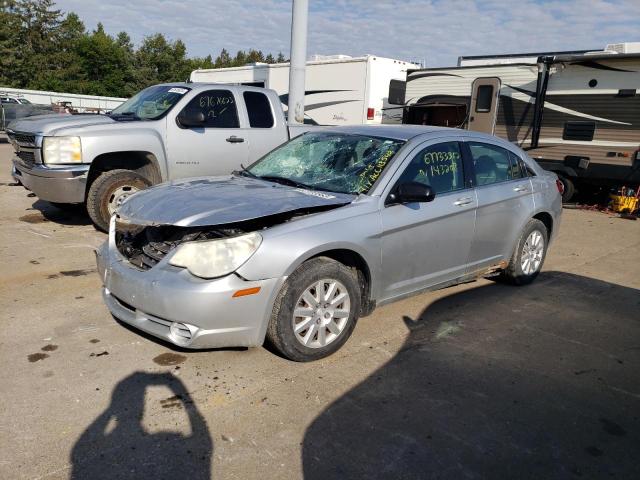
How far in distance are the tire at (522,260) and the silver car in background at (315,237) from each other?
26 millimetres

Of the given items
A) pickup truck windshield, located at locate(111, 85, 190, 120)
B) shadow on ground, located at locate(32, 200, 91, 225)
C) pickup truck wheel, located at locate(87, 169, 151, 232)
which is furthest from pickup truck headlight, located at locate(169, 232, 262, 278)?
shadow on ground, located at locate(32, 200, 91, 225)

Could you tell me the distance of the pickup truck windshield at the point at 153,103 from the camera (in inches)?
284

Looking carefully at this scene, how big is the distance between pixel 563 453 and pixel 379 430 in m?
0.96

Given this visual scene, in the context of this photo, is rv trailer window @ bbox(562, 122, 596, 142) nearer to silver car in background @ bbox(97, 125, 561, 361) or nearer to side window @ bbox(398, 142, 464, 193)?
silver car in background @ bbox(97, 125, 561, 361)

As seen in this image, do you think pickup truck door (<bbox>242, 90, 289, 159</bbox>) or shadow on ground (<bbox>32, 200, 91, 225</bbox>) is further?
pickup truck door (<bbox>242, 90, 289, 159</bbox>)

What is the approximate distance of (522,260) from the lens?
551 cm

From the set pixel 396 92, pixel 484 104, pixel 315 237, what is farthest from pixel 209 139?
pixel 396 92

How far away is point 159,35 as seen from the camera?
63.5m

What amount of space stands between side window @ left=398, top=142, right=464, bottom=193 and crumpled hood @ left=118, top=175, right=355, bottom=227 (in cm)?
67

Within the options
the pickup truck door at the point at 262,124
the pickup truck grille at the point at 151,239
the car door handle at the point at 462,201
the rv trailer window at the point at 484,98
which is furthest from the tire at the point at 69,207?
the rv trailer window at the point at 484,98

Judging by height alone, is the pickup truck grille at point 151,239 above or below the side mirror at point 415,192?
below

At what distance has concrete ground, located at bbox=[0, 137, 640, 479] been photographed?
267cm

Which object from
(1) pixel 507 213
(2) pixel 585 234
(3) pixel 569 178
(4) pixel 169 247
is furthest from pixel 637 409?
(3) pixel 569 178

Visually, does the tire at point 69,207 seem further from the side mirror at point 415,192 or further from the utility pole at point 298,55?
the side mirror at point 415,192
